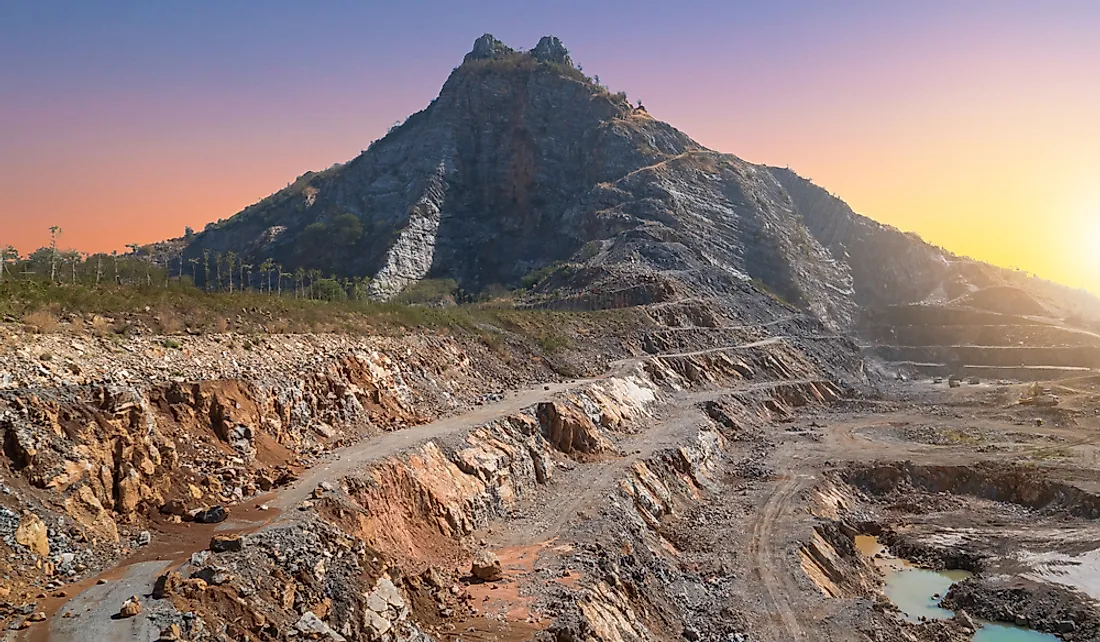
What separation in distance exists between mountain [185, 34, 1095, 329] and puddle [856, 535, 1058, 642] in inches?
2321

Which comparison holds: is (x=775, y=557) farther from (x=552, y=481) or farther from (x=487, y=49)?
(x=487, y=49)

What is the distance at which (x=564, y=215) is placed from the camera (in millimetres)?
124312

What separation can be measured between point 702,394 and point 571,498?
103 feet

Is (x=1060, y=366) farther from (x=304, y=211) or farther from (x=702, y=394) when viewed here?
(x=304, y=211)

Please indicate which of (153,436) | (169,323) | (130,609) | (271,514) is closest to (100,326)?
(169,323)

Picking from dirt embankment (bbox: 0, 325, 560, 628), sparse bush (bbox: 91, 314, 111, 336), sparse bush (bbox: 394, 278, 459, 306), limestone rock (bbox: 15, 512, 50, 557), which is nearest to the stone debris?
dirt embankment (bbox: 0, 325, 560, 628)

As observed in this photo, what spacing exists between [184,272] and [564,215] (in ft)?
273

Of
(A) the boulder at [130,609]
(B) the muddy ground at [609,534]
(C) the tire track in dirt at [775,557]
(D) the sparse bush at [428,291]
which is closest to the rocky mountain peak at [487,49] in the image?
(D) the sparse bush at [428,291]

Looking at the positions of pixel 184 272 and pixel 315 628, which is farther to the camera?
pixel 184 272

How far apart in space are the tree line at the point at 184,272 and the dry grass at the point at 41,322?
10436 mm

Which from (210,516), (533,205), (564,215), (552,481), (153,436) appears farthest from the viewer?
(533,205)

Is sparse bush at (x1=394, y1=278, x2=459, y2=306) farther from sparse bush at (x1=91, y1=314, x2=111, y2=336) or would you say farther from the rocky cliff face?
sparse bush at (x1=91, y1=314, x2=111, y2=336)

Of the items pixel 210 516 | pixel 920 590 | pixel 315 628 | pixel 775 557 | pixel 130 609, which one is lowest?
pixel 920 590

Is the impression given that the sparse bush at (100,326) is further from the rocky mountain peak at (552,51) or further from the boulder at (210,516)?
the rocky mountain peak at (552,51)
